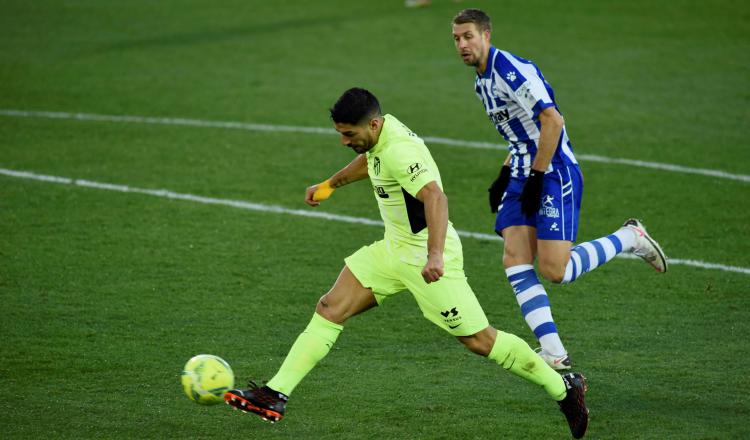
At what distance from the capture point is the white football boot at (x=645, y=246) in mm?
8484

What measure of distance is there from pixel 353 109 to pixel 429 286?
3.80ft

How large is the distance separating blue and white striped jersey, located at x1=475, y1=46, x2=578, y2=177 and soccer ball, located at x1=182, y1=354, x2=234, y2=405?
266 centimetres

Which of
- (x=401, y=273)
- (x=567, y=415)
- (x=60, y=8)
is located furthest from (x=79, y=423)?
(x=60, y=8)

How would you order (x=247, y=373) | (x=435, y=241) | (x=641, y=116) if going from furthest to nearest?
(x=641, y=116)
(x=247, y=373)
(x=435, y=241)

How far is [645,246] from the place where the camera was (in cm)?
853

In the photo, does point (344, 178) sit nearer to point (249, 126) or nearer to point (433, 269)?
point (433, 269)

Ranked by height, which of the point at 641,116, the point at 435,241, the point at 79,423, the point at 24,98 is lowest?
the point at 641,116

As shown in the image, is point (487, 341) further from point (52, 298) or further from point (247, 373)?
point (52, 298)

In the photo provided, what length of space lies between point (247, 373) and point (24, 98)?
394 inches

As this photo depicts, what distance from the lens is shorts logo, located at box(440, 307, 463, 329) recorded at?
258 inches

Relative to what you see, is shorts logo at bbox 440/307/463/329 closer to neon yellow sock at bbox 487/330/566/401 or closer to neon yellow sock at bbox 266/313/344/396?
neon yellow sock at bbox 487/330/566/401

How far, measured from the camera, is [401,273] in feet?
22.1

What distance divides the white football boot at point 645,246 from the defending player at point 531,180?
0.64m

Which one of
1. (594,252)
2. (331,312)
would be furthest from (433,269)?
(594,252)
